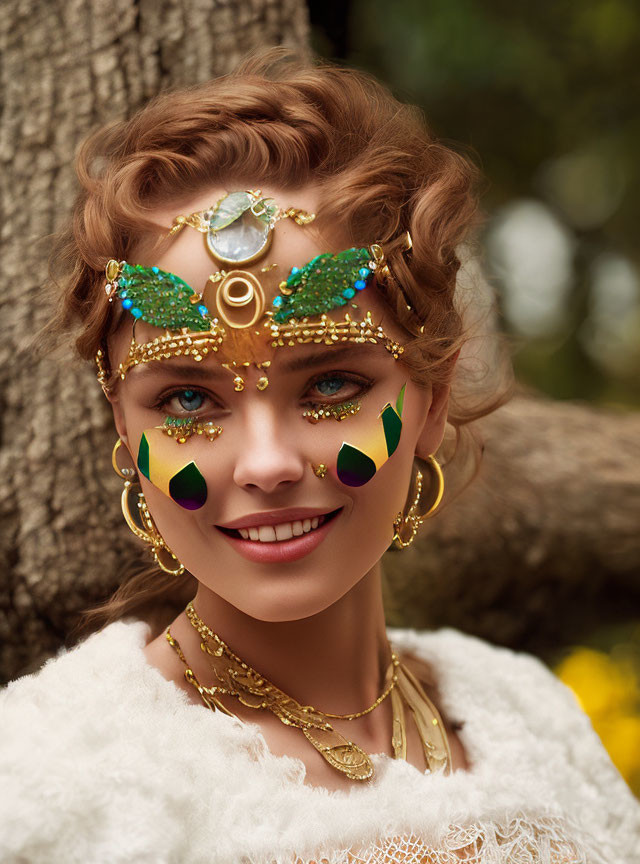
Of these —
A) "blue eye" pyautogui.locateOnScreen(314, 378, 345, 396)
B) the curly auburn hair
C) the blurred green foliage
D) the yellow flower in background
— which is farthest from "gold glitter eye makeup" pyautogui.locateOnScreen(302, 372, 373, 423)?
the yellow flower in background

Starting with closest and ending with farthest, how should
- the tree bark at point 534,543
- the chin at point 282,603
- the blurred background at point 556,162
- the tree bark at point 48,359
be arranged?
the chin at point 282,603 → the tree bark at point 48,359 → the tree bark at point 534,543 → the blurred background at point 556,162

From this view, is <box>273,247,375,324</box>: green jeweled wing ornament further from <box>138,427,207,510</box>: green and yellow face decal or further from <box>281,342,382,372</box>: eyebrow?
<box>138,427,207,510</box>: green and yellow face decal

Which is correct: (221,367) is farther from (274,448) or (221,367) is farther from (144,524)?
(144,524)

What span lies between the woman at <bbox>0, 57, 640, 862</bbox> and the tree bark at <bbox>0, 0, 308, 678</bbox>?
Answer: 19.8 inches

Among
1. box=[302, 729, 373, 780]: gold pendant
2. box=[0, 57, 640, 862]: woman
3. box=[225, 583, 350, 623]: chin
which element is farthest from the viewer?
box=[302, 729, 373, 780]: gold pendant

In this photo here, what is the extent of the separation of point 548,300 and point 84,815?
15.2 ft

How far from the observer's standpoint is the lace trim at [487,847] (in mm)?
1561

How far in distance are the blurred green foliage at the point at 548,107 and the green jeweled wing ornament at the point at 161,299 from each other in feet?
5.80

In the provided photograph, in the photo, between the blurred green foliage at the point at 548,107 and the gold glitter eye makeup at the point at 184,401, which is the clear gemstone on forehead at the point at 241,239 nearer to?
the gold glitter eye makeup at the point at 184,401

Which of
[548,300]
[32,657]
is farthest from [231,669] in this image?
[548,300]

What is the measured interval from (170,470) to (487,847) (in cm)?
88

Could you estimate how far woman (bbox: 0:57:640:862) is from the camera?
1499 millimetres

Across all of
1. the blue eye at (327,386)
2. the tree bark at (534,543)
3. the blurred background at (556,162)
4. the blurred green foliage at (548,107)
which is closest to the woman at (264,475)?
the blue eye at (327,386)

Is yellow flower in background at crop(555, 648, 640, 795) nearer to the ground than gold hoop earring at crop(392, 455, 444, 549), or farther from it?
nearer to the ground
